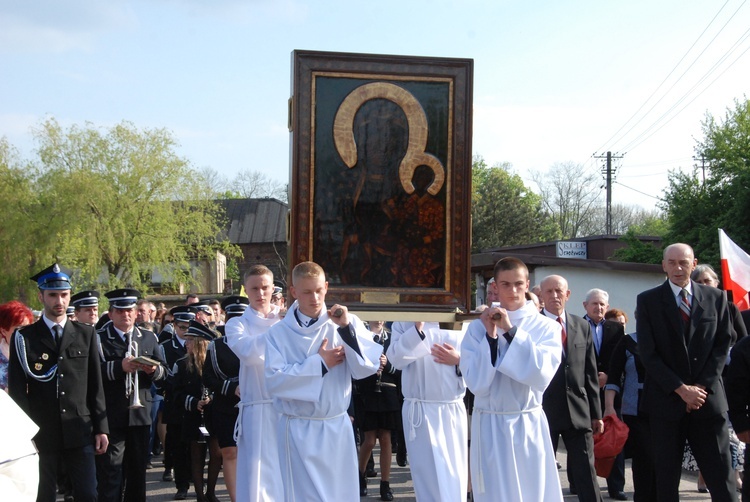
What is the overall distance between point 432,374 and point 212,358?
2.20 meters

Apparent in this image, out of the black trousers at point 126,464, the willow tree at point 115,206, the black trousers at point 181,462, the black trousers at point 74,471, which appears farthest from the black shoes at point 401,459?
the willow tree at point 115,206

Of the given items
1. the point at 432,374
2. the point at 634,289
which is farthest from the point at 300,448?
the point at 634,289

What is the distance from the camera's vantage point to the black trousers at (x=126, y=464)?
8.51 metres

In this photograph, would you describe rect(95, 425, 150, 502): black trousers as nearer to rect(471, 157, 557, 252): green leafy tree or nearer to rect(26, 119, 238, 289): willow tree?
rect(26, 119, 238, 289): willow tree

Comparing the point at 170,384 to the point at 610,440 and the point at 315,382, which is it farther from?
the point at 610,440

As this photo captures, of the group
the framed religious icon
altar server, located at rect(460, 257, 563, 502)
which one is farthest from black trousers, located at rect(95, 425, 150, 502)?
altar server, located at rect(460, 257, 563, 502)

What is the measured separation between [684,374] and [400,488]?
5036mm

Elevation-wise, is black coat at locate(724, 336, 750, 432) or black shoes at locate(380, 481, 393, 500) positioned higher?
black coat at locate(724, 336, 750, 432)

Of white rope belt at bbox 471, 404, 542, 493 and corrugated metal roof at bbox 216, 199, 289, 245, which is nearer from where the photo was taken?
white rope belt at bbox 471, 404, 542, 493

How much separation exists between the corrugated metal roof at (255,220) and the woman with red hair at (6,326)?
63.2 meters

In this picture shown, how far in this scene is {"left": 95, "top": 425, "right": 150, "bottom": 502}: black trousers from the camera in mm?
8508

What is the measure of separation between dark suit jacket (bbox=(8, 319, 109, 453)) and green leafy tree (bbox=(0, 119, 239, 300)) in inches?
1436

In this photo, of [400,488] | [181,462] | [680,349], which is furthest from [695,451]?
[181,462]

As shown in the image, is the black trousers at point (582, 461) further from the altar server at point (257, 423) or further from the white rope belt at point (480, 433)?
the altar server at point (257, 423)
